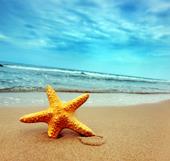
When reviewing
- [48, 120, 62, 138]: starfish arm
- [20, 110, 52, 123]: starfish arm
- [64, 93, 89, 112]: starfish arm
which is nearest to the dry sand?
[48, 120, 62, 138]: starfish arm

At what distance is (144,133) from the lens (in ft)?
9.60

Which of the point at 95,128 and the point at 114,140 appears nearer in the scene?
the point at 114,140

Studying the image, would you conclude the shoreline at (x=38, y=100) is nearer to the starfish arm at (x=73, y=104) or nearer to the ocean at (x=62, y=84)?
the ocean at (x=62, y=84)

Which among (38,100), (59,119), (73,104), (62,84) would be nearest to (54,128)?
(59,119)

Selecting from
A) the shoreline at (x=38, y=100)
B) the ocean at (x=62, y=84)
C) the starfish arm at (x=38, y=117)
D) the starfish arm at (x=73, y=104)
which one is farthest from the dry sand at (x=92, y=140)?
the ocean at (x=62, y=84)

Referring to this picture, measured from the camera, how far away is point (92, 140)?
2475 millimetres

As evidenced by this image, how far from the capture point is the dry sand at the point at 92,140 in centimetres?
210

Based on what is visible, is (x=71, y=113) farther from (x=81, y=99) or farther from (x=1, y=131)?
(x=1, y=131)

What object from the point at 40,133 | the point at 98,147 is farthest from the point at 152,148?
the point at 40,133

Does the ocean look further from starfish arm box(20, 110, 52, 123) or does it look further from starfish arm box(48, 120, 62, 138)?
starfish arm box(48, 120, 62, 138)

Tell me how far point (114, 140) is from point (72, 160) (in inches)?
27.6

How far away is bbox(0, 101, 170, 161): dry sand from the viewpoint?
2096mm

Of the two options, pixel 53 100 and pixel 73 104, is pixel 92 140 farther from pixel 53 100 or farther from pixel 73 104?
pixel 53 100

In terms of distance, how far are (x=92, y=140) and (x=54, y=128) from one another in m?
0.41
